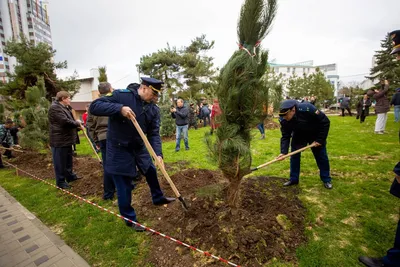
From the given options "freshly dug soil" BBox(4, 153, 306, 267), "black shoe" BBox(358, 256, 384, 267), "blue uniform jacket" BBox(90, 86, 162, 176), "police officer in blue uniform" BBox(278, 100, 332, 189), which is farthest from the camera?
"police officer in blue uniform" BBox(278, 100, 332, 189)

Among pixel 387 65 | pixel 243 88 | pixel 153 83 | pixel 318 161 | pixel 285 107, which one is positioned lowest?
pixel 318 161

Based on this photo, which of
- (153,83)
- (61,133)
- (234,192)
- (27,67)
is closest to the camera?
(153,83)

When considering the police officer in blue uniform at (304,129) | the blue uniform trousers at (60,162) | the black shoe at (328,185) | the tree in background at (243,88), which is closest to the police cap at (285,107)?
the police officer in blue uniform at (304,129)

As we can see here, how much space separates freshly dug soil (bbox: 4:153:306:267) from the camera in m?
2.40

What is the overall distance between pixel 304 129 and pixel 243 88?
1.96 m

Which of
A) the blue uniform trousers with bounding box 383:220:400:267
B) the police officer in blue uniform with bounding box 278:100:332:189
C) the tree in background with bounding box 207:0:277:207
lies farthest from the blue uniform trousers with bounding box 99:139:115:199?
the blue uniform trousers with bounding box 383:220:400:267

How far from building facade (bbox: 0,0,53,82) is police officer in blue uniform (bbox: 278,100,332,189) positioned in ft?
A: 208

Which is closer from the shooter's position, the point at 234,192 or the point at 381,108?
the point at 234,192

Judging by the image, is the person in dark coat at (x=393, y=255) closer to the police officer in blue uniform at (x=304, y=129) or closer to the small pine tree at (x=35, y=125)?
Result: the police officer in blue uniform at (x=304, y=129)

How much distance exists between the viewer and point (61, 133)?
475 cm

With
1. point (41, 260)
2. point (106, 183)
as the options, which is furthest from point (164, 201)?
point (41, 260)

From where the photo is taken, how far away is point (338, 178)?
14.8 ft

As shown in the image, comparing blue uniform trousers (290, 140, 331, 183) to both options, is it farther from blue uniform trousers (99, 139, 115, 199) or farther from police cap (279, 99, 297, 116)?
blue uniform trousers (99, 139, 115, 199)

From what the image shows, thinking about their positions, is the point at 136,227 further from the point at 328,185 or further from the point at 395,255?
the point at 328,185
